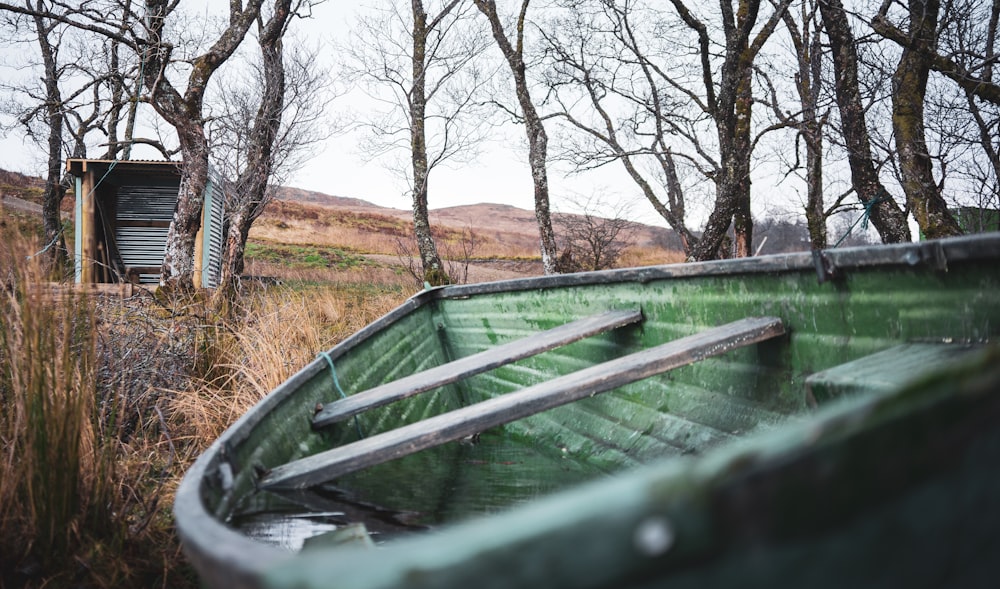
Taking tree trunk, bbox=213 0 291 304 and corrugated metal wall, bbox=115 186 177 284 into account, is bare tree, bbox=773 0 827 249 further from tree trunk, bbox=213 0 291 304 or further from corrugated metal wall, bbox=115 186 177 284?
corrugated metal wall, bbox=115 186 177 284

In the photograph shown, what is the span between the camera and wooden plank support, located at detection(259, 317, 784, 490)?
204cm

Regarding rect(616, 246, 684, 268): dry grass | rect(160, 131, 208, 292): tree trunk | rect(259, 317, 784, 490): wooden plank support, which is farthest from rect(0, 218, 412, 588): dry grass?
rect(616, 246, 684, 268): dry grass

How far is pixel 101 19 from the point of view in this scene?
23.0ft

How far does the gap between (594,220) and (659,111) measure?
312cm

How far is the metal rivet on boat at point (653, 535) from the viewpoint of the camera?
557mm

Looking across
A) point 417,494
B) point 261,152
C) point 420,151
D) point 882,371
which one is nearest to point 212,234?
point 261,152

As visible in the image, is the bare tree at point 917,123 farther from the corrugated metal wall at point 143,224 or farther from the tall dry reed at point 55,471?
the corrugated metal wall at point 143,224

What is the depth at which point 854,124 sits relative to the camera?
307 inches

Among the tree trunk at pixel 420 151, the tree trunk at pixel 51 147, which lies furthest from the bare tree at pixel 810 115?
the tree trunk at pixel 51 147

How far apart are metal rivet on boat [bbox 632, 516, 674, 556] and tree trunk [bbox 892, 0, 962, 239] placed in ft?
24.5

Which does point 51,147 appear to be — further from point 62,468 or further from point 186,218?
point 62,468

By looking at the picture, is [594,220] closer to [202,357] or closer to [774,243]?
[202,357]

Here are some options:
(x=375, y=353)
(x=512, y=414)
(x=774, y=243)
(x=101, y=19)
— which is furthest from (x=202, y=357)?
(x=774, y=243)

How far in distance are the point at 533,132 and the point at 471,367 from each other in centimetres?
1018
